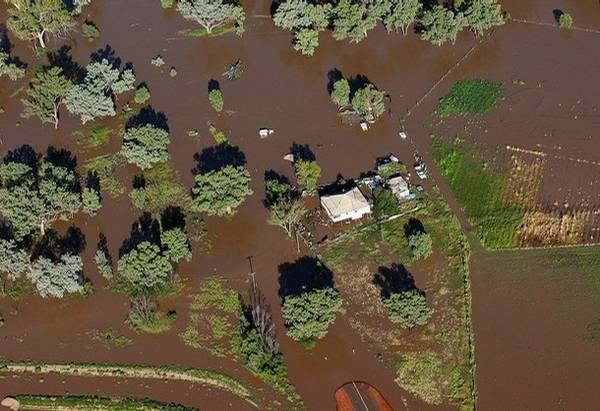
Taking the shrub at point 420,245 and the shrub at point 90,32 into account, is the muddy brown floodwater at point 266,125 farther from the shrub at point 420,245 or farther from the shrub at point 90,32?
the shrub at point 420,245

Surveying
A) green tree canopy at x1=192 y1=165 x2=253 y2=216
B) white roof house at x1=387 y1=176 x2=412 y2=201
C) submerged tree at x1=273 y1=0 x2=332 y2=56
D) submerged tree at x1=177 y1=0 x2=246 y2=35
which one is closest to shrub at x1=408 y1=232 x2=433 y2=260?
white roof house at x1=387 y1=176 x2=412 y2=201

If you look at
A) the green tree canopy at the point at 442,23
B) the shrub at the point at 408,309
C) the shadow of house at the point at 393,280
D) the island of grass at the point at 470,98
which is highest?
the green tree canopy at the point at 442,23

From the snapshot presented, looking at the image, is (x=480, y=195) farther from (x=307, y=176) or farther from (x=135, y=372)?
(x=135, y=372)

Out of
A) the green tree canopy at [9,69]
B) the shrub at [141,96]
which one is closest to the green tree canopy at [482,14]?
the shrub at [141,96]

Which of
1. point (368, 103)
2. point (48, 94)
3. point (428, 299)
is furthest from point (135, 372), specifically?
point (368, 103)

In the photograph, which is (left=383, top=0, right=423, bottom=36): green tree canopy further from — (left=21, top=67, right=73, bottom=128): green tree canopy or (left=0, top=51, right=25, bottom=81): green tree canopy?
(left=0, top=51, right=25, bottom=81): green tree canopy

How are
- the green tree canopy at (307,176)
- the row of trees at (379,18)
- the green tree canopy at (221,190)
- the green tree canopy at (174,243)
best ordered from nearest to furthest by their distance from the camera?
the green tree canopy at (174,243) < the green tree canopy at (221,190) < the green tree canopy at (307,176) < the row of trees at (379,18)
